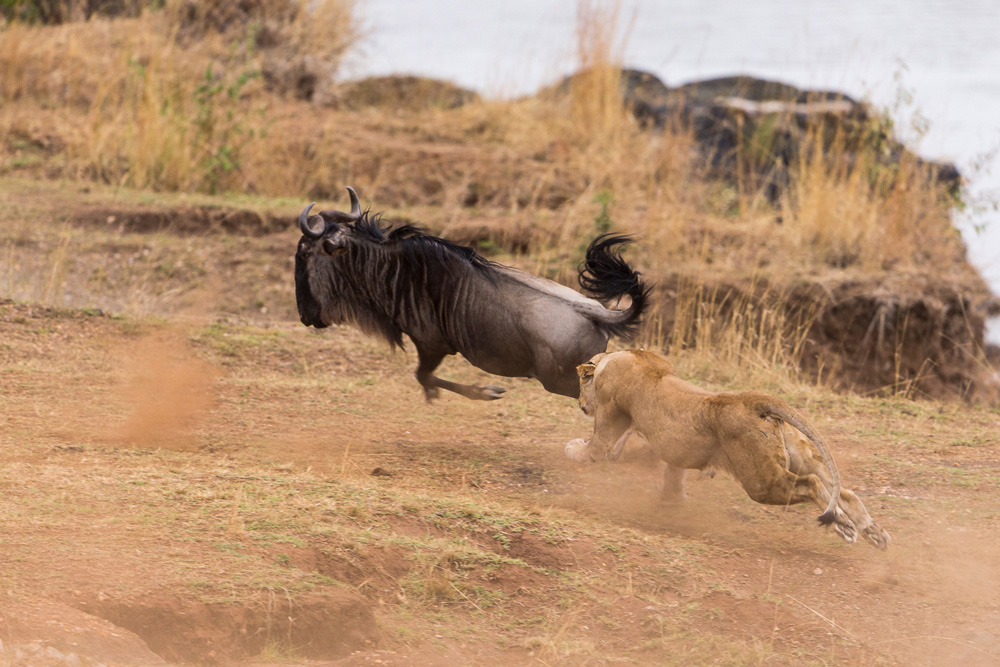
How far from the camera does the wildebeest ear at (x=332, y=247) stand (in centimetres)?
596

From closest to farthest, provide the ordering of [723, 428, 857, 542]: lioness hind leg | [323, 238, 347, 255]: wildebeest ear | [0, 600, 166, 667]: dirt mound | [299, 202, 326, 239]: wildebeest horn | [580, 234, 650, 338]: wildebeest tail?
1. [0, 600, 166, 667]: dirt mound
2. [723, 428, 857, 542]: lioness hind leg
3. [580, 234, 650, 338]: wildebeest tail
4. [299, 202, 326, 239]: wildebeest horn
5. [323, 238, 347, 255]: wildebeest ear

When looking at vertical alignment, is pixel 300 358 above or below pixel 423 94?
below

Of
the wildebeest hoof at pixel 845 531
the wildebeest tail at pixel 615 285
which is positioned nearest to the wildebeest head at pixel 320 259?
the wildebeest tail at pixel 615 285

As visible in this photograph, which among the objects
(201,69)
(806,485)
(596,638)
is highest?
(201,69)

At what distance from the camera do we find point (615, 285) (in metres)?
5.78

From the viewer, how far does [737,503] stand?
546 cm

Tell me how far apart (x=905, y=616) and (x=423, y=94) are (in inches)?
513

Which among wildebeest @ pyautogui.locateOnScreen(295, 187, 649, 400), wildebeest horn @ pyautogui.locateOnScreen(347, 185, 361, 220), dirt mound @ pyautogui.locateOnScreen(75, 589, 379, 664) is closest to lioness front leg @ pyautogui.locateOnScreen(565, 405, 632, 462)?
wildebeest @ pyautogui.locateOnScreen(295, 187, 649, 400)

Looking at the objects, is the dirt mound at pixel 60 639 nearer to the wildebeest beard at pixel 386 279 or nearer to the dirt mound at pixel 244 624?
the dirt mound at pixel 244 624

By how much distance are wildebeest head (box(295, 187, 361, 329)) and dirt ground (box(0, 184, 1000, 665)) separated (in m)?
0.69

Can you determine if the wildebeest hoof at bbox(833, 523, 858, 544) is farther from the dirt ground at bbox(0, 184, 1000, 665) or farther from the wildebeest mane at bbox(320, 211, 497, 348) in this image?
the wildebeest mane at bbox(320, 211, 497, 348)

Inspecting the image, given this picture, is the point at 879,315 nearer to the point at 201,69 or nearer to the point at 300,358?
the point at 300,358

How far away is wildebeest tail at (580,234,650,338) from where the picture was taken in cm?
558

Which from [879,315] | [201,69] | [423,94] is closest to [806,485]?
[879,315]
